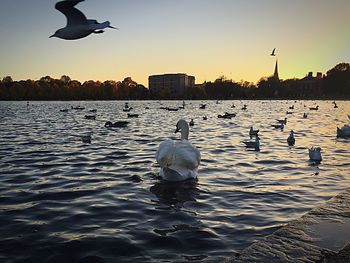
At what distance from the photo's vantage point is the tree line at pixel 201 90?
135 m

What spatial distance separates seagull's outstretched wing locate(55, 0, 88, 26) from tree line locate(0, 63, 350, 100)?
137 m

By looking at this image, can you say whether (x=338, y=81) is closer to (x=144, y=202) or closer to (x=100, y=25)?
(x=144, y=202)

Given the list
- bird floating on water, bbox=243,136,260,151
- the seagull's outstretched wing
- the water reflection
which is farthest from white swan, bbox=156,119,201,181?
bird floating on water, bbox=243,136,260,151

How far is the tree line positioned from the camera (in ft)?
Result: 442

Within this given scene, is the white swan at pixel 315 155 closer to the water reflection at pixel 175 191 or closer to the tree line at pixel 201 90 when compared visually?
the water reflection at pixel 175 191

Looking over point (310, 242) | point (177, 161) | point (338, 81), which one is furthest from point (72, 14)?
point (338, 81)

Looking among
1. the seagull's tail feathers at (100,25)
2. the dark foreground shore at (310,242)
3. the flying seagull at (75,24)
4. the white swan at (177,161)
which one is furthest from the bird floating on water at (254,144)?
the seagull's tail feathers at (100,25)

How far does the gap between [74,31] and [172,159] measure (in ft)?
16.2

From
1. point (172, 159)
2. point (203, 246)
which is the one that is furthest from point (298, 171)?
point (203, 246)

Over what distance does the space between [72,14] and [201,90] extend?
543 feet

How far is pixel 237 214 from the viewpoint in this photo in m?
6.42

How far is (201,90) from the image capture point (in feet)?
552

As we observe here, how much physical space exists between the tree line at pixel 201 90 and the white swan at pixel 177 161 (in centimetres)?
13379

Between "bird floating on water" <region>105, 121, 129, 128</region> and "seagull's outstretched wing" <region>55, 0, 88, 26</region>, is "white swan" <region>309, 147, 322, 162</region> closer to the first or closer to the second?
"seagull's outstretched wing" <region>55, 0, 88, 26</region>
